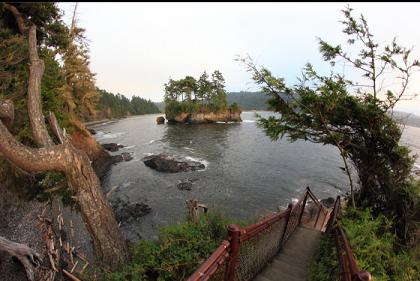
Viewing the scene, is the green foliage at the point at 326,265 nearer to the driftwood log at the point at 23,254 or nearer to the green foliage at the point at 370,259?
the green foliage at the point at 370,259

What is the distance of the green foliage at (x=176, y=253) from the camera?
5.47 m

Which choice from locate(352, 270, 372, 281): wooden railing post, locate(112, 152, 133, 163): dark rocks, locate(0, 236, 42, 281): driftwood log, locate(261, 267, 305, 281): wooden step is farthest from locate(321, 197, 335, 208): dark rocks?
locate(112, 152, 133, 163): dark rocks

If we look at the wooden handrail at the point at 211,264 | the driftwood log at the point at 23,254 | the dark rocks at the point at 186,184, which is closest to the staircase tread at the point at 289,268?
the wooden handrail at the point at 211,264

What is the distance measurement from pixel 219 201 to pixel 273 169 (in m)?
11.2

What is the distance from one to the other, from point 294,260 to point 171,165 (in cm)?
2138

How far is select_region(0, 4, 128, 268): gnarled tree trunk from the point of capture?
21.2ft

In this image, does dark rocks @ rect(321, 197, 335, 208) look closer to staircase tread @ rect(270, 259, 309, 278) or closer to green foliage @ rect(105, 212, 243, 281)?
staircase tread @ rect(270, 259, 309, 278)

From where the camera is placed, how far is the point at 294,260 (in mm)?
6430

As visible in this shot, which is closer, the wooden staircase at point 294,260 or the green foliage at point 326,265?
the green foliage at point 326,265

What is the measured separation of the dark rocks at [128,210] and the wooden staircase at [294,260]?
37.8 feet

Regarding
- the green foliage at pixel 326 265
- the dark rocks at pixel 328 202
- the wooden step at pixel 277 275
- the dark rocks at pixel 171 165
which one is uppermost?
the green foliage at pixel 326 265

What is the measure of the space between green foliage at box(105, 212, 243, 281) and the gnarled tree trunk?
3.72 ft

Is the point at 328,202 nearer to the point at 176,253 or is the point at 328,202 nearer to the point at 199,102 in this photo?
the point at 176,253

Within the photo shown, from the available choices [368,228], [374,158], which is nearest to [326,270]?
[368,228]
